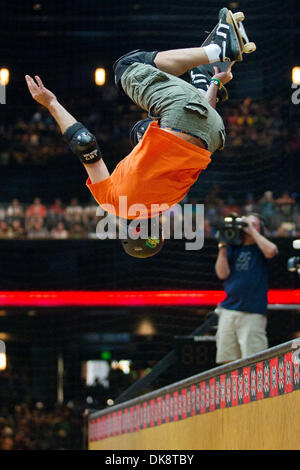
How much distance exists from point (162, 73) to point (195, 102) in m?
0.16

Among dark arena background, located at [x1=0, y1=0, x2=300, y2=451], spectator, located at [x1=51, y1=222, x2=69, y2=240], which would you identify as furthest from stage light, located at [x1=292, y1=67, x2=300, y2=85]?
spectator, located at [x1=51, y1=222, x2=69, y2=240]

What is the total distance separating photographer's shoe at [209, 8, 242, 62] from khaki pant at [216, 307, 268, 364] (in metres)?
2.38

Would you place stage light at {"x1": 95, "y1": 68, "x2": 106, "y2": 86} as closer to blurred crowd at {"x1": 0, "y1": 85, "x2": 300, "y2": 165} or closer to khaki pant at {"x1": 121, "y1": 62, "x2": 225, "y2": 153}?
blurred crowd at {"x1": 0, "y1": 85, "x2": 300, "y2": 165}

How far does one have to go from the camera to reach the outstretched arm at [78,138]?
3049 mm

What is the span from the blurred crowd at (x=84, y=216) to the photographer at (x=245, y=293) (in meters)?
4.86

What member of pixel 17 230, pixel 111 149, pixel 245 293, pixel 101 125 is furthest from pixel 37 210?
pixel 245 293

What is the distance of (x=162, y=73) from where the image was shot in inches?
116

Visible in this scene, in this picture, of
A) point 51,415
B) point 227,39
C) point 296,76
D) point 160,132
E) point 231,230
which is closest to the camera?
point 160,132

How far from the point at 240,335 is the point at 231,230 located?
0.67 metres

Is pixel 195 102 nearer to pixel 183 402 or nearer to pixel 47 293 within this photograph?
pixel 183 402

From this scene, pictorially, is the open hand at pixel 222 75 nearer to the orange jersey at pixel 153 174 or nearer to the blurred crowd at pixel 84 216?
the orange jersey at pixel 153 174

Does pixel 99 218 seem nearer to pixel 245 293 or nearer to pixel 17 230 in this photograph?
pixel 17 230

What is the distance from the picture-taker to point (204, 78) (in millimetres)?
3311

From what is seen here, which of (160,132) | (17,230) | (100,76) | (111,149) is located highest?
(100,76)
